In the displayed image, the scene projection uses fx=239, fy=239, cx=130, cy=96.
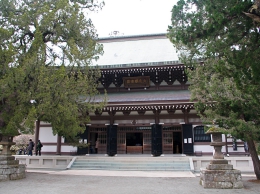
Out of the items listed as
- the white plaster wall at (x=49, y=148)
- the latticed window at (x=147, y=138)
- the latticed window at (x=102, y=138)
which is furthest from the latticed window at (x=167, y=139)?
the white plaster wall at (x=49, y=148)

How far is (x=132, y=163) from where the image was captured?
1405 cm

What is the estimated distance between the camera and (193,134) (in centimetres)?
1548

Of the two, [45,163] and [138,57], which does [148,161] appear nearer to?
[45,163]

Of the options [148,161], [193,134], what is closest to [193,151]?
[193,134]

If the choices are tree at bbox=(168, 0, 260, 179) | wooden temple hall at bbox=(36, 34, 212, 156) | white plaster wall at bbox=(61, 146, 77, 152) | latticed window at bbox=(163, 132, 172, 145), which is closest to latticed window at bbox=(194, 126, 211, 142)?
wooden temple hall at bbox=(36, 34, 212, 156)

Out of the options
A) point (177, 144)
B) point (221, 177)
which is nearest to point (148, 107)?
point (177, 144)

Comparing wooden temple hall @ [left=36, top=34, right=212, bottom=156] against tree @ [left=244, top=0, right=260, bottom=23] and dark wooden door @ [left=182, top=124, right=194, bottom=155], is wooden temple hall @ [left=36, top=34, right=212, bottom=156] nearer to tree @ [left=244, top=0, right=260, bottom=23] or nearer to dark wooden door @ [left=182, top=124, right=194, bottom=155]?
dark wooden door @ [left=182, top=124, right=194, bottom=155]

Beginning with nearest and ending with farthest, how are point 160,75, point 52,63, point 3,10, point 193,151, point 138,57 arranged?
point 3,10 → point 52,63 → point 193,151 → point 160,75 → point 138,57

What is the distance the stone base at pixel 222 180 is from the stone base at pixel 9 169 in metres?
7.38

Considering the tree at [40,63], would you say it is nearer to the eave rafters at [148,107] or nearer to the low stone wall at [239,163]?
→ the eave rafters at [148,107]

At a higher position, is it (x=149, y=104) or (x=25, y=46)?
Result: (x=25, y=46)

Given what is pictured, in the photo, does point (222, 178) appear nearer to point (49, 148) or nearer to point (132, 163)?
point (132, 163)

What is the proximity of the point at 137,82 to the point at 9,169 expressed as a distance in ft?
35.1

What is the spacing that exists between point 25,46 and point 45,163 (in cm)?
780
